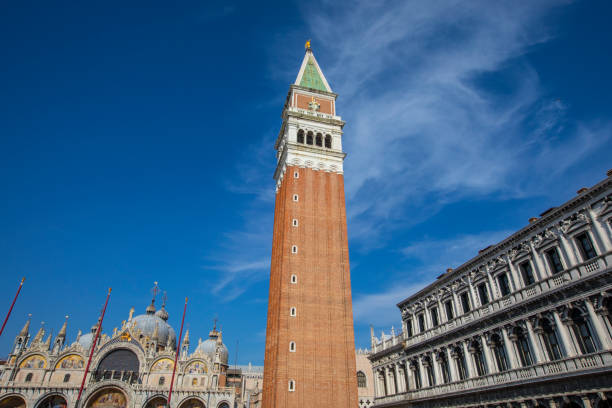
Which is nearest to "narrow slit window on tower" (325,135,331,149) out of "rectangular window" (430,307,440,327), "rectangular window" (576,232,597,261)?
"rectangular window" (430,307,440,327)

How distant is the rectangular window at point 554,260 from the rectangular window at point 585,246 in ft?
4.54

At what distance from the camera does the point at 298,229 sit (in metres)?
43.7

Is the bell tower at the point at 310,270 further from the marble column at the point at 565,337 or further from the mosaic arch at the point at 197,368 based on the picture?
the mosaic arch at the point at 197,368

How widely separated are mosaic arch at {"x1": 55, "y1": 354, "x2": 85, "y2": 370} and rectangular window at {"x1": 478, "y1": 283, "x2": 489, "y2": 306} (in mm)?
55862

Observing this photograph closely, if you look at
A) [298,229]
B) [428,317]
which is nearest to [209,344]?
[298,229]

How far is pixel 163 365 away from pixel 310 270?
33.5 m

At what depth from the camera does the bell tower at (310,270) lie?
36.3 m

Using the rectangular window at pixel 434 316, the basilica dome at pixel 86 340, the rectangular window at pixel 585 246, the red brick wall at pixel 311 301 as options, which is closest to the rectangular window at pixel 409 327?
the rectangular window at pixel 434 316

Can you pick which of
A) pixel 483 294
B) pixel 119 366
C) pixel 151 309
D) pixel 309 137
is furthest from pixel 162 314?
pixel 483 294

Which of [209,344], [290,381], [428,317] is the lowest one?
[290,381]

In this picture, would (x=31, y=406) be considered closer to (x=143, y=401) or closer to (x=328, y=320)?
(x=143, y=401)

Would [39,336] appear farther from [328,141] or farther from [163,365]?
[328,141]

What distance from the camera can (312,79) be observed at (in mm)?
57656

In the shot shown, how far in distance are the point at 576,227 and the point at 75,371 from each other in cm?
6319
